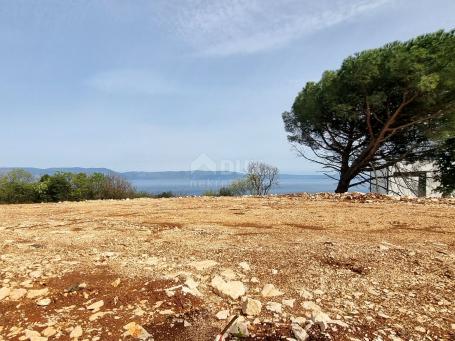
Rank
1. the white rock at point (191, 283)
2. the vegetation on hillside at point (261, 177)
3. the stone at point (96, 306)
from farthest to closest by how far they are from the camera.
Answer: the vegetation on hillside at point (261, 177), the white rock at point (191, 283), the stone at point (96, 306)

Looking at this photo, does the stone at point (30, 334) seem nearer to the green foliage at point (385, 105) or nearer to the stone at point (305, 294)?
the stone at point (305, 294)

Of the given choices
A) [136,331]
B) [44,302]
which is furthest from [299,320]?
[44,302]

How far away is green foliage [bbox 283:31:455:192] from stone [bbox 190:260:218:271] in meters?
10.1

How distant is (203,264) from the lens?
119 inches

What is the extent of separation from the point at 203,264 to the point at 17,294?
4.57 ft

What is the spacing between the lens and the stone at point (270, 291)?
8.21 ft

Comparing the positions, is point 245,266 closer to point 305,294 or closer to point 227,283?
point 227,283

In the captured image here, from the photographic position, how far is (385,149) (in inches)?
528

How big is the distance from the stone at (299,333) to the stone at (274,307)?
205 millimetres

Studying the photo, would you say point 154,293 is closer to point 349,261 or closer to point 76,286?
point 76,286

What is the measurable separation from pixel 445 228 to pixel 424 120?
8.71 meters

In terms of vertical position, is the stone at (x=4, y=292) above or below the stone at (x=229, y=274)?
below

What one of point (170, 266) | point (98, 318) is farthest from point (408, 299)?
point (98, 318)

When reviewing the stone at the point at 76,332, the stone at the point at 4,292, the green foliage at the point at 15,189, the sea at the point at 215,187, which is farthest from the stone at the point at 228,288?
the green foliage at the point at 15,189
